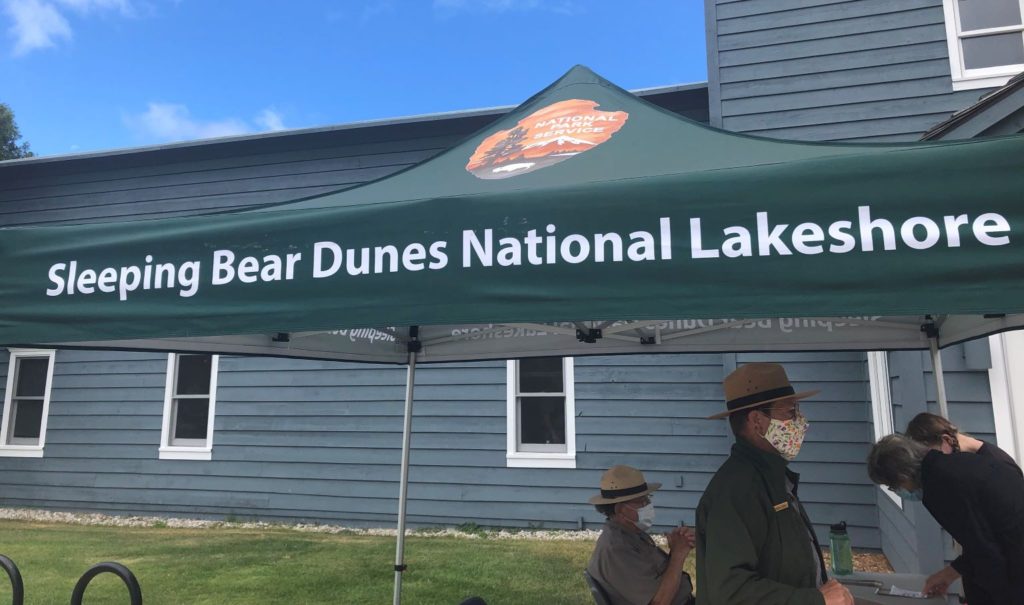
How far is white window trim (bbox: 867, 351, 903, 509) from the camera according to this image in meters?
5.33

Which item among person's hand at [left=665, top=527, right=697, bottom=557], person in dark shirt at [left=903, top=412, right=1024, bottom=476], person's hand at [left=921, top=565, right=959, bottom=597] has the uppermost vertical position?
person in dark shirt at [left=903, top=412, right=1024, bottom=476]

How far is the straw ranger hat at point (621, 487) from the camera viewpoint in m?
2.82

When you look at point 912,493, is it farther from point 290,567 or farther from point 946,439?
point 290,567

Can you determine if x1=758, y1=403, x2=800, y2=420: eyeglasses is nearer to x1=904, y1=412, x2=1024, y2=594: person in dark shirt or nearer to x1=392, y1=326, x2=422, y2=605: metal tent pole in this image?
x1=904, y1=412, x2=1024, y2=594: person in dark shirt

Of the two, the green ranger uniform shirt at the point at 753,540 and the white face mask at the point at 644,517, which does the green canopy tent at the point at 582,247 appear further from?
the white face mask at the point at 644,517

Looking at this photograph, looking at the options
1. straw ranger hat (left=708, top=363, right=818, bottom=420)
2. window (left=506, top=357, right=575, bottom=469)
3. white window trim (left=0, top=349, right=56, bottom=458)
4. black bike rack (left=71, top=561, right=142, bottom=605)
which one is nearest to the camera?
straw ranger hat (left=708, top=363, right=818, bottom=420)

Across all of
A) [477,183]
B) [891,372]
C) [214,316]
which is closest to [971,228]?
[477,183]

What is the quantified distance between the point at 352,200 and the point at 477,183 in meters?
0.54

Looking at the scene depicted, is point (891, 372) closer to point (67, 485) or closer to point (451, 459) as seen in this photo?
point (451, 459)

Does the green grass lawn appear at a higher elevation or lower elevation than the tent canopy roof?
lower

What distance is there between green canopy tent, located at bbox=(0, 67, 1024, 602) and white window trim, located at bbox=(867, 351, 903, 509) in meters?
2.94

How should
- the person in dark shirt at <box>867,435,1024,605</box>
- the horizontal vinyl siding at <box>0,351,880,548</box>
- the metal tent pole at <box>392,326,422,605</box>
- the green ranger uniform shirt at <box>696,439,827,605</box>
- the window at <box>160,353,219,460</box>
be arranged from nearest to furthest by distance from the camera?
1. the green ranger uniform shirt at <box>696,439,827,605</box>
2. the person in dark shirt at <box>867,435,1024,605</box>
3. the metal tent pole at <box>392,326,422,605</box>
4. the horizontal vinyl siding at <box>0,351,880,548</box>
5. the window at <box>160,353,219,460</box>

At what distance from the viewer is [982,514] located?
220 centimetres

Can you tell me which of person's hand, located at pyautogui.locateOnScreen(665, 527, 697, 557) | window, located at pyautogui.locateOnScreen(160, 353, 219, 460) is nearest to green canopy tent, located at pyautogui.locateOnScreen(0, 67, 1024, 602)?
person's hand, located at pyautogui.locateOnScreen(665, 527, 697, 557)
